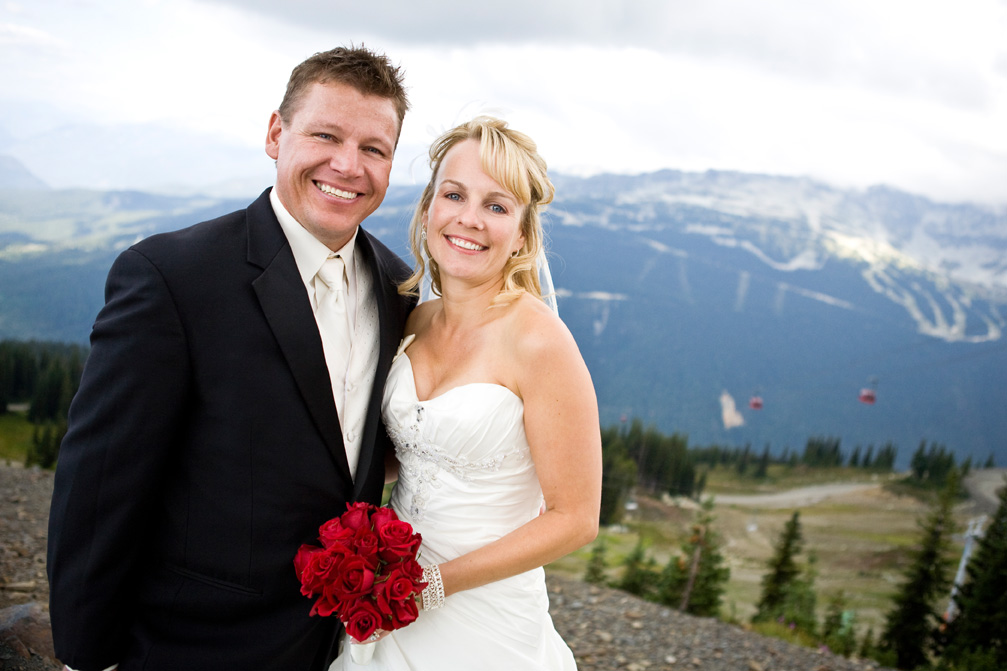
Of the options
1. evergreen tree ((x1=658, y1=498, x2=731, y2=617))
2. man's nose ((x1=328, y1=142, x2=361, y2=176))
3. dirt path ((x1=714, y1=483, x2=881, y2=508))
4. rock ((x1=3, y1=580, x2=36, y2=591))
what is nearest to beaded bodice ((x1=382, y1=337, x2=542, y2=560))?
man's nose ((x1=328, y1=142, x2=361, y2=176))

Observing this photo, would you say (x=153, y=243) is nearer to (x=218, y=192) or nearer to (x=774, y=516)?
(x=774, y=516)

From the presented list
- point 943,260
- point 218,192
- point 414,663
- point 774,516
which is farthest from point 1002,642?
point 943,260

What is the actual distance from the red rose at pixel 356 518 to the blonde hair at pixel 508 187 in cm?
117

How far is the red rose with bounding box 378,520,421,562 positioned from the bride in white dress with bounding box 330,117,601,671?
377 millimetres

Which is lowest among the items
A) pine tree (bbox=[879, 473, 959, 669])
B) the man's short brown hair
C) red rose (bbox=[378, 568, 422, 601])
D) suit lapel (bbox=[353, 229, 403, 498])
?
pine tree (bbox=[879, 473, 959, 669])

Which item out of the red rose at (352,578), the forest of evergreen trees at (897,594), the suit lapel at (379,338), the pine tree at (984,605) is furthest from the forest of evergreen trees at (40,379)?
the pine tree at (984,605)

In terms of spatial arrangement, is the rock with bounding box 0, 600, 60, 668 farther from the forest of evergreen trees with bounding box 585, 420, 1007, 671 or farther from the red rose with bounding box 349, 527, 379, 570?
the forest of evergreen trees with bounding box 585, 420, 1007, 671

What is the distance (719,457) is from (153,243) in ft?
290

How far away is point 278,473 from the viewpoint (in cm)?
239

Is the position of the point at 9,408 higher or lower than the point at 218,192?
lower

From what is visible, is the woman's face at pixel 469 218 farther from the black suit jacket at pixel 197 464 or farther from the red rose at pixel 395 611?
the red rose at pixel 395 611

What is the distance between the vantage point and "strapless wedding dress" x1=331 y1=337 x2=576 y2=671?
2.85 meters

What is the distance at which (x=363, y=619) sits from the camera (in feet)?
7.44

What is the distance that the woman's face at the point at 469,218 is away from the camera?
2.99m
